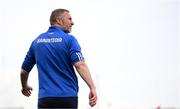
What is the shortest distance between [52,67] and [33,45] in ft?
1.70

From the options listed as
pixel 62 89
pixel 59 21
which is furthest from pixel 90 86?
pixel 59 21

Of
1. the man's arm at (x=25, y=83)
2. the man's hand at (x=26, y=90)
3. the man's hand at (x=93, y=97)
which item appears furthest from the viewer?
the man's hand at (x=26, y=90)

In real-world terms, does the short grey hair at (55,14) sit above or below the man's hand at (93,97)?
above

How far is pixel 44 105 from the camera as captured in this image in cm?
966

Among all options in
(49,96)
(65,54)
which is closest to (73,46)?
(65,54)

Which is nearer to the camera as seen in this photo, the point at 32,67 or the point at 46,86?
the point at 46,86

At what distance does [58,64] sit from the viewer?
9641 mm

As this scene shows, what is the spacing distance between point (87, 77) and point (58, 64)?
431mm

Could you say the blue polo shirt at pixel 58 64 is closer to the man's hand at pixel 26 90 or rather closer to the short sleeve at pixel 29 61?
the short sleeve at pixel 29 61

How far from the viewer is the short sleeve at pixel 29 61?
10.1 m

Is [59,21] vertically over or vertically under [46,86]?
over

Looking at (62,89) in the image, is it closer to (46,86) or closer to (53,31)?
(46,86)

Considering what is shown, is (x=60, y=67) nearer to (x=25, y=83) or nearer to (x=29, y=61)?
(x=29, y=61)

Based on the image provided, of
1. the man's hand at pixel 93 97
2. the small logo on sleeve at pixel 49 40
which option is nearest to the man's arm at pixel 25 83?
the small logo on sleeve at pixel 49 40
